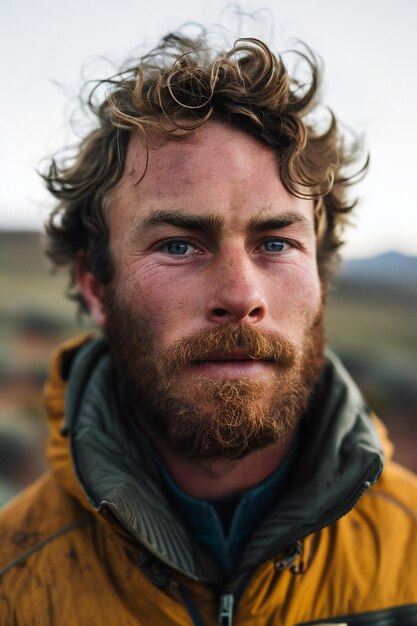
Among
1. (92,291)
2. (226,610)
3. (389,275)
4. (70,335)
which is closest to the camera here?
(226,610)

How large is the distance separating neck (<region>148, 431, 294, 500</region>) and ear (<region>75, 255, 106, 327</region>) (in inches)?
31.0

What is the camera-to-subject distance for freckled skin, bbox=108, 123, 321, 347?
2.15 metres

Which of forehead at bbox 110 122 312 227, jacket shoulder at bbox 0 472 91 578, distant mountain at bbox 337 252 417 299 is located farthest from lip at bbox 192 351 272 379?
distant mountain at bbox 337 252 417 299

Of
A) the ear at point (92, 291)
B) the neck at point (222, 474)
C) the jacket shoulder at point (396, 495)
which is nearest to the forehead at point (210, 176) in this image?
the ear at point (92, 291)

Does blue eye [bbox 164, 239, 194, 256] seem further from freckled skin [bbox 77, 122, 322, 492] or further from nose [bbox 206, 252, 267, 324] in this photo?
nose [bbox 206, 252, 267, 324]

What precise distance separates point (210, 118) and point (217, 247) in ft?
1.84

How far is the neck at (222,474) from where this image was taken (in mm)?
2398

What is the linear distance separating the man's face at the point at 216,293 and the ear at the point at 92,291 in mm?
450

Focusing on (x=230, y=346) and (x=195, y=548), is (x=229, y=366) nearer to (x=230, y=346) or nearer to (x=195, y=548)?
(x=230, y=346)

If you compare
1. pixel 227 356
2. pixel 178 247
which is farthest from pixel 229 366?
pixel 178 247

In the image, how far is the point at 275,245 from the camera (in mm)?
2328

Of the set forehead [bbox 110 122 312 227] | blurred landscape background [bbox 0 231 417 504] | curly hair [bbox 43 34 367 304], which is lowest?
forehead [bbox 110 122 312 227]

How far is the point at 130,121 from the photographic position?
93.3 inches

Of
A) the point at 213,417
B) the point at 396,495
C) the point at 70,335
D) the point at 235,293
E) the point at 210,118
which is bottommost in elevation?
the point at 396,495
